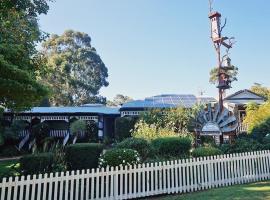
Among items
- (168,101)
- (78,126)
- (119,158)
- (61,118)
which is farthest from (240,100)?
(119,158)

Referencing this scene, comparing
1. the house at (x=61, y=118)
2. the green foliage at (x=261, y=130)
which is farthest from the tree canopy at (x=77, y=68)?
the green foliage at (x=261, y=130)

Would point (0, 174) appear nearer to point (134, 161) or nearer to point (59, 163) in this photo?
point (59, 163)

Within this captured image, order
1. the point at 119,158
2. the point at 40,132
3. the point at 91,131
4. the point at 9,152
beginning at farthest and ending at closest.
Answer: the point at 91,131
the point at 40,132
the point at 9,152
the point at 119,158

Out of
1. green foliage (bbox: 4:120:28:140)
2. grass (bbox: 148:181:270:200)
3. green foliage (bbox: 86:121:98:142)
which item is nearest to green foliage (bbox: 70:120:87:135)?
green foliage (bbox: 86:121:98:142)

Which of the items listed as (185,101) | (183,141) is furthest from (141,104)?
(183,141)

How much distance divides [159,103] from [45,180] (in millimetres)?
19026

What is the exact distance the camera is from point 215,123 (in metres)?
16.2

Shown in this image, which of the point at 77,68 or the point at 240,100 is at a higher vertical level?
the point at 77,68

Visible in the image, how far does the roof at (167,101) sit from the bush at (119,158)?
1474 cm

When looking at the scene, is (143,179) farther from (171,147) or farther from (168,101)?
(168,101)

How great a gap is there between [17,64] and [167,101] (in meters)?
19.3

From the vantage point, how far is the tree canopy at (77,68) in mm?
41122

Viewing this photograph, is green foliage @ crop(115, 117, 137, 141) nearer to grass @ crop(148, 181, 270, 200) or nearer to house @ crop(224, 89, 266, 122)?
house @ crop(224, 89, 266, 122)

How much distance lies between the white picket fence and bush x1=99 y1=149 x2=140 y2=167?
2.39 feet
